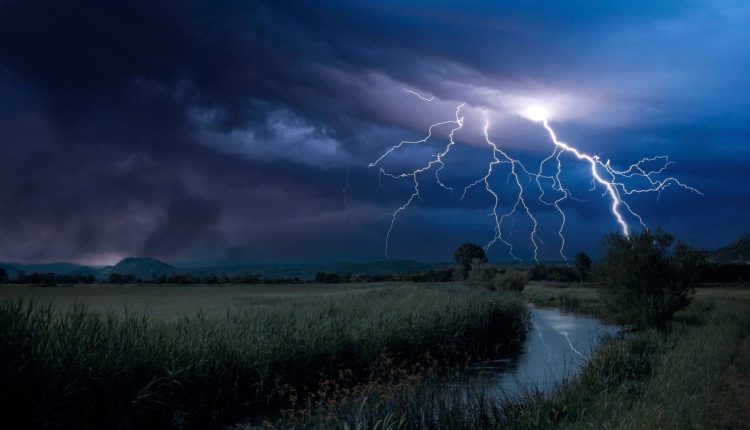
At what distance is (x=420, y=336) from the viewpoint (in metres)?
23.2

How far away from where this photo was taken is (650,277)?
29.8 meters

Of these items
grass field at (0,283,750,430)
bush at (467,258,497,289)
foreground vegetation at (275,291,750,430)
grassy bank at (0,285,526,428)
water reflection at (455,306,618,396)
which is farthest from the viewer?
bush at (467,258,497,289)

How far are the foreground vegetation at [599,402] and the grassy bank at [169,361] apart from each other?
2568 mm

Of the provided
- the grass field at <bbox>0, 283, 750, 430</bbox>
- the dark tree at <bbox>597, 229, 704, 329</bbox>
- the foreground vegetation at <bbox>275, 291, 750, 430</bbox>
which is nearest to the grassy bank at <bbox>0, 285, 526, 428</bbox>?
the grass field at <bbox>0, 283, 750, 430</bbox>

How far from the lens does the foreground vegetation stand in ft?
34.1

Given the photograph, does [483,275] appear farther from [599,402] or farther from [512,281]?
[599,402]

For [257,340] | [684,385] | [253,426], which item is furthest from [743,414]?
[257,340]

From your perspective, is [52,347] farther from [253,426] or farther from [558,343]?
[558,343]

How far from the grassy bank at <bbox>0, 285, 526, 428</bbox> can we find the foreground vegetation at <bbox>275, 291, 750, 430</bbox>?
2568 millimetres

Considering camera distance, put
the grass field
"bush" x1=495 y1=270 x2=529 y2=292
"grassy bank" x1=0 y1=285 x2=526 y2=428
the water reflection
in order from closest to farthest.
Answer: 1. the grass field
2. "grassy bank" x1=0 y1=285 x2=526 y2=428
3. the water reflection
4. "bush" x1=495 y1=270 x2=529 y2=292

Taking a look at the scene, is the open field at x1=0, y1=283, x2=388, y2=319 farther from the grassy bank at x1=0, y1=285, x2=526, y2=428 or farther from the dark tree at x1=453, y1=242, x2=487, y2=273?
the dark tree at x1=453, y1=242, x2=487, y2=273

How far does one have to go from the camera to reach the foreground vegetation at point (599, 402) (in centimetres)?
1041

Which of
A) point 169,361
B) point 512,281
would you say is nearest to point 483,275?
point 512,281

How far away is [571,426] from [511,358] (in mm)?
14786
